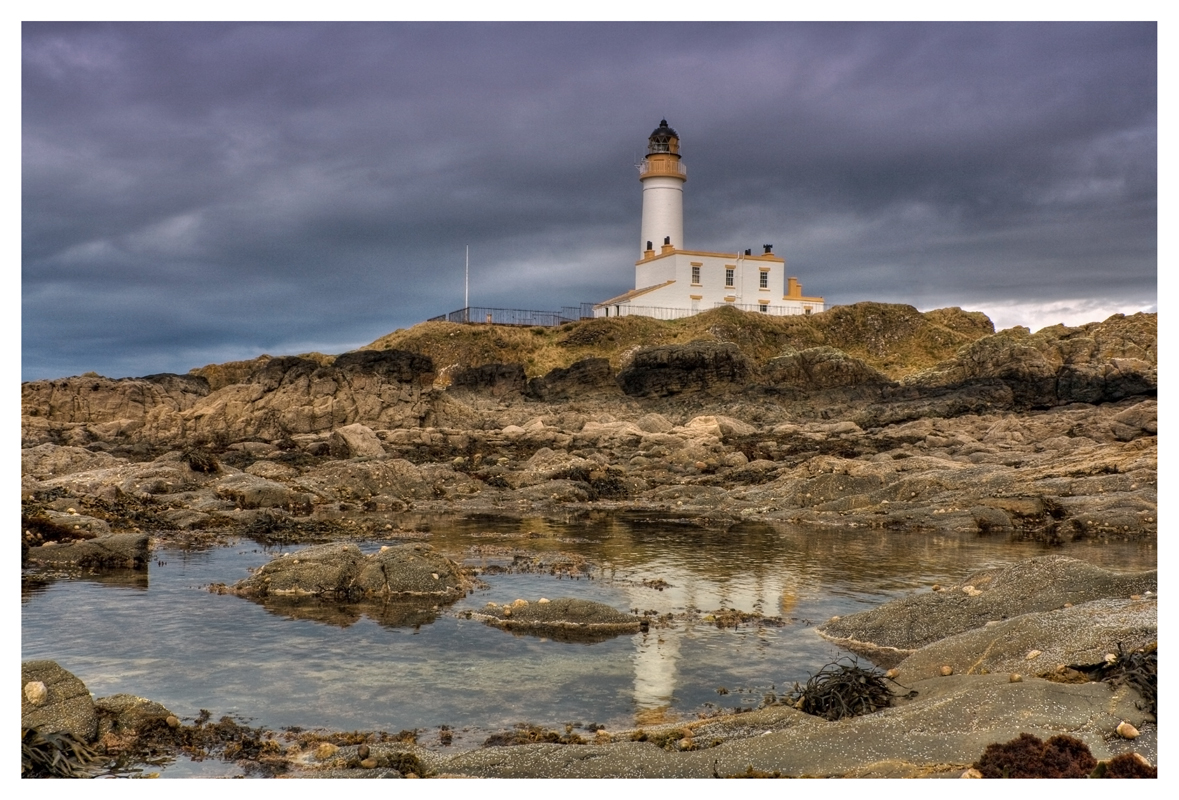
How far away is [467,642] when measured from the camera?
13469 millimetres

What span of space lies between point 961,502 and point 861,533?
3.74 metres

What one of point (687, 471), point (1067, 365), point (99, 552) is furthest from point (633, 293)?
point (99, 552)

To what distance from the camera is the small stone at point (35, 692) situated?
8.39 meters

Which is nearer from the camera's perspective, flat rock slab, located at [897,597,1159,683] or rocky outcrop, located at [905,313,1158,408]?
flat rock slab, located at [897,597,1159,683]

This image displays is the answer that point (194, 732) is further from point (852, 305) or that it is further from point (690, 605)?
point (852, 305)

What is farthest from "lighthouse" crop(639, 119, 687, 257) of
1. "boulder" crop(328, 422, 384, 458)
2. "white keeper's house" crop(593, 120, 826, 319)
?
"boulder" crop(328, 422, 384, 458)

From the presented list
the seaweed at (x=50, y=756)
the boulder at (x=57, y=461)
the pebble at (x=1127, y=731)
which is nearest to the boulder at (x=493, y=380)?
the boulder at (x=57, y=461)

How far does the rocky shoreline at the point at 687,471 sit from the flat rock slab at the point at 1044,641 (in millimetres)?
50

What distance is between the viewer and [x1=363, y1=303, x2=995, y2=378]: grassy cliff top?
255 feet

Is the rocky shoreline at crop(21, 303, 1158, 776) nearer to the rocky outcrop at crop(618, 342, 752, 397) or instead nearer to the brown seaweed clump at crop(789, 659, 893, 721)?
the rocky outcrop at crop(618, 342, 752, 397)

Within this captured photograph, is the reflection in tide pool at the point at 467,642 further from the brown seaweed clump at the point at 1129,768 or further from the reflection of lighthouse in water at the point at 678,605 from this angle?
the brown seaweed clump at the point at 1129,768

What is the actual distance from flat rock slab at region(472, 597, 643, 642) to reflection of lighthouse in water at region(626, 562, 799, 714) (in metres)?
0.52

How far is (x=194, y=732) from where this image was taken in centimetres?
930

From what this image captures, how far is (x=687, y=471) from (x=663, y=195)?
184ft
